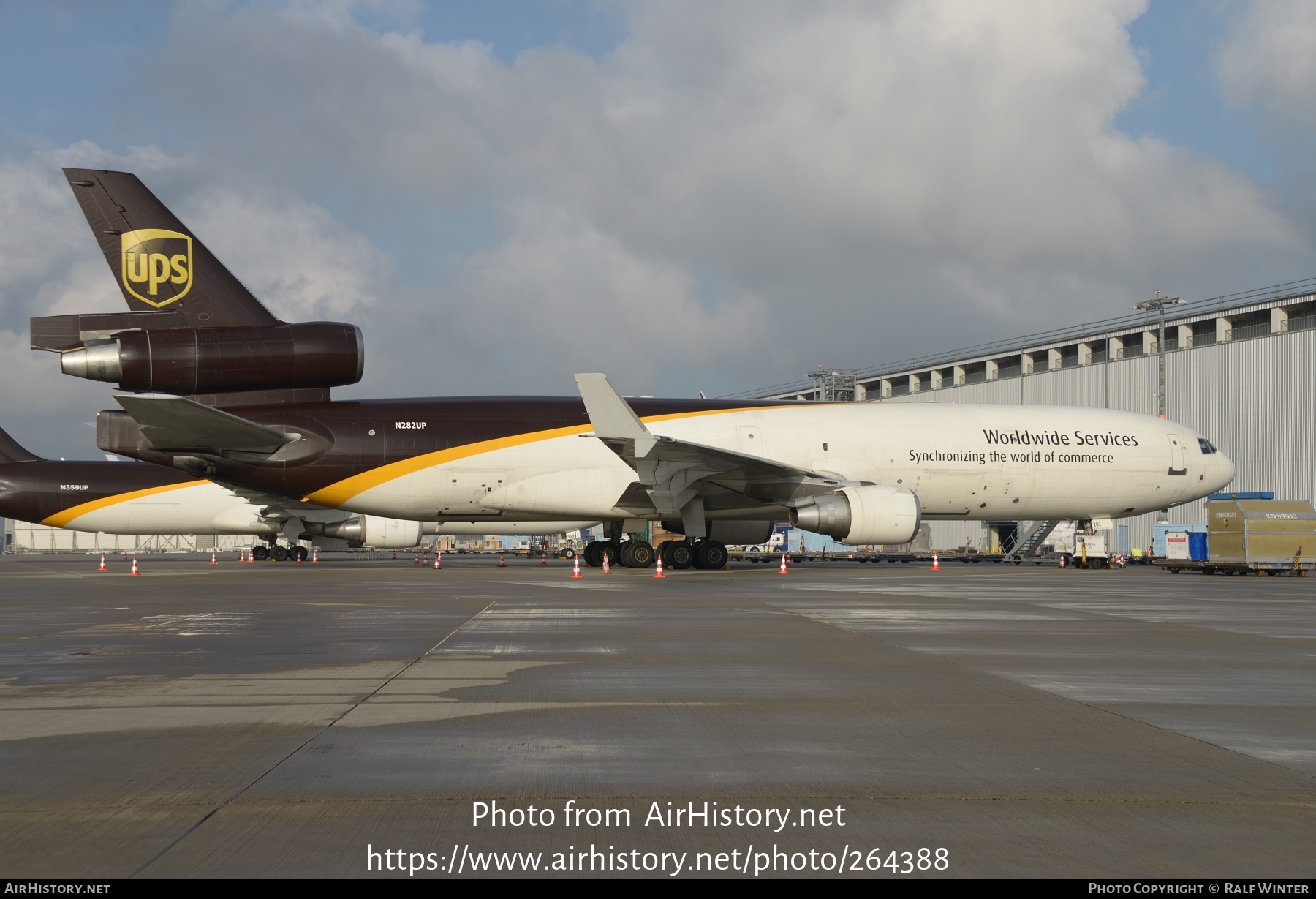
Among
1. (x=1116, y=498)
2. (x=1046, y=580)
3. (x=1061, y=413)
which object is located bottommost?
(x=1046, y=580)

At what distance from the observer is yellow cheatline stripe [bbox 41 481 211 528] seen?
4344 centimetres

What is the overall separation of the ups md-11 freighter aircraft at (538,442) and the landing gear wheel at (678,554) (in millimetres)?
46

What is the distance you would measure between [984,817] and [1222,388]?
166 ft

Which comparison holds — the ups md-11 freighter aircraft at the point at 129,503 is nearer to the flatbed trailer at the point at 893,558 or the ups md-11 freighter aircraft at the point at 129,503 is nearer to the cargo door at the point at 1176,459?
the flatbed trailer at the point at 893,558

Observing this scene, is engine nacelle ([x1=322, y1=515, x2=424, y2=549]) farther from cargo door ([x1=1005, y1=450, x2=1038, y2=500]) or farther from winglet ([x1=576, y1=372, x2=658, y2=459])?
cargo door ([x1=1005, y1=450, x2=1038, y2=500])

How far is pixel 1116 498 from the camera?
30.6 m

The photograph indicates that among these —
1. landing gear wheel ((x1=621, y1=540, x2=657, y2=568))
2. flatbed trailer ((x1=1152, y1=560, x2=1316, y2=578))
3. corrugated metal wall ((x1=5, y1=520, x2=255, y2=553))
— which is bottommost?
corrugated metal wall ((x1=5, y1=520, x2=255, y2=553))

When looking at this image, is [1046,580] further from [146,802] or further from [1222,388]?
[1222,388]

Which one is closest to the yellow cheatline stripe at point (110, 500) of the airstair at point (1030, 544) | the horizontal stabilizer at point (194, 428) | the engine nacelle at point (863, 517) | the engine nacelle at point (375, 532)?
the engine nacelle at point (375, 532)

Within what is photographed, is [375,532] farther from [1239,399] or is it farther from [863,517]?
[1239,399]

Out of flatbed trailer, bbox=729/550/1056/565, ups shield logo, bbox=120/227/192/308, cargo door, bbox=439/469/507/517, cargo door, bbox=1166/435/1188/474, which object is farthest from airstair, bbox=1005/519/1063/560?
ups shield logo, bbox=120/227/192/308

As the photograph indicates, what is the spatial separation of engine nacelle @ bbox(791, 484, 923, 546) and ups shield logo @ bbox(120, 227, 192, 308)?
1517 centimetres

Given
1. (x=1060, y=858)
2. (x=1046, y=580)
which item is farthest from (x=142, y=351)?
(x=1060, y=858)

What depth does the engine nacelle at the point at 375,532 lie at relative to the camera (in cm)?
3869
